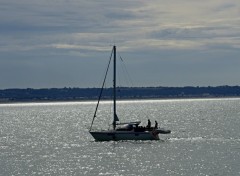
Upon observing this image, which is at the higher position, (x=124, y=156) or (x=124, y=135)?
(x=124, y=135)

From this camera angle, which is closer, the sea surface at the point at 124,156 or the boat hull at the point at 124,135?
the sea surface at the point at 124,156

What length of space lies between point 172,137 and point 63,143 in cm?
1676

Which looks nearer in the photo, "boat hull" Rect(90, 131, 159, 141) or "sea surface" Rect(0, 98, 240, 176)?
A: "sea surface" Rect(0, 98, 240, 176)

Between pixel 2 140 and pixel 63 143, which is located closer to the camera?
pixel 63 143

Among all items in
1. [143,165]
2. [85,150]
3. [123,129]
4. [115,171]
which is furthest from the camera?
[123,129]

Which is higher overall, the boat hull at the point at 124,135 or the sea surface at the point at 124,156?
the boat hull at the point at 124,135

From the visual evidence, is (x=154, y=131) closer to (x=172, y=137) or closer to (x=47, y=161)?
(x=172, y=137)

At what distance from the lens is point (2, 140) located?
111 metres

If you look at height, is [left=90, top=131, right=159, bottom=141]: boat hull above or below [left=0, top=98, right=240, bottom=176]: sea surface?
above

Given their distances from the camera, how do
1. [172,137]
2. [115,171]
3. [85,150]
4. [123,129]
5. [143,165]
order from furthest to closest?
[172,137] → [123,129] → [85,150] → [143,165] → [115,171]

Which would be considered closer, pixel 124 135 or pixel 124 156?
pixel 124 156

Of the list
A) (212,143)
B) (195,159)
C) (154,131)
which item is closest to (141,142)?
(154,131)

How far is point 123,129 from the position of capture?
315 ft

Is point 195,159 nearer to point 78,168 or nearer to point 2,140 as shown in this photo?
point 78,168
